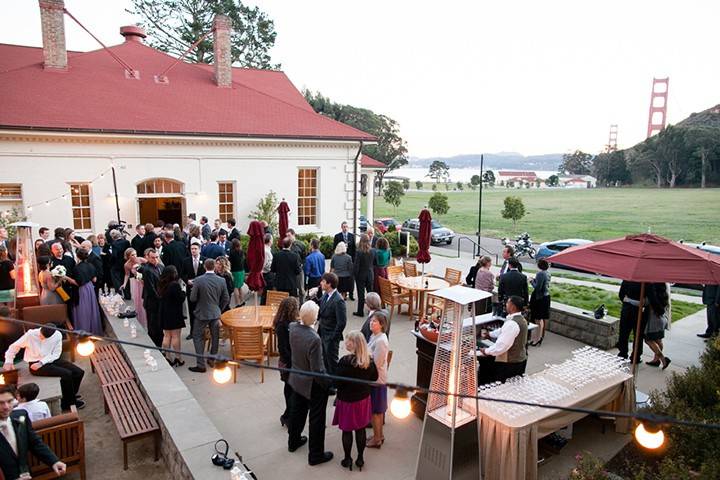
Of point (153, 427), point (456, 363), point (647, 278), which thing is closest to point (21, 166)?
point (153, 427)

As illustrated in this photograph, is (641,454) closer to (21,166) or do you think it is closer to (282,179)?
(282,179)

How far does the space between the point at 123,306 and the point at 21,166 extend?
826 cm

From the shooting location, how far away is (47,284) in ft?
28.7

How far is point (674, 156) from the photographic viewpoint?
7188 centimetres

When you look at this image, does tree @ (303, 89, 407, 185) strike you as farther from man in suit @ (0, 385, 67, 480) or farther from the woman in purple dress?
man in suit @ (0, 385, 67, 480)

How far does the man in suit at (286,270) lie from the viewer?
10.1 m

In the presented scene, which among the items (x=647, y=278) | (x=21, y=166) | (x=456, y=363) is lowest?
(x=456, y=363)

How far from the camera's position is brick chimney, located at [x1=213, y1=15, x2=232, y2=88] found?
65.0 ft

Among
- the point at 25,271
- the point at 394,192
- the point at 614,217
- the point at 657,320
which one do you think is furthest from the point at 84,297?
the point at 614,217

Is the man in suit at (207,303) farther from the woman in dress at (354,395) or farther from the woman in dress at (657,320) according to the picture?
the woman in dress at (657,320)

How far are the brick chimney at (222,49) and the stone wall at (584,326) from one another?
16572 mm

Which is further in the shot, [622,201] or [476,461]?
[622,201]

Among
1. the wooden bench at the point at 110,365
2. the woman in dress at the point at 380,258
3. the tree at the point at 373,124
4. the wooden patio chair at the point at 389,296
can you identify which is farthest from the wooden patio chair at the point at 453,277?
the tree at the point at 373,124

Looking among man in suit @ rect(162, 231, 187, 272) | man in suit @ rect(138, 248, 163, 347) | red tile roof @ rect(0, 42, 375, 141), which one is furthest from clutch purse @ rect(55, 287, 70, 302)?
red tile roof @ rect(0, 42, 375, 141)
